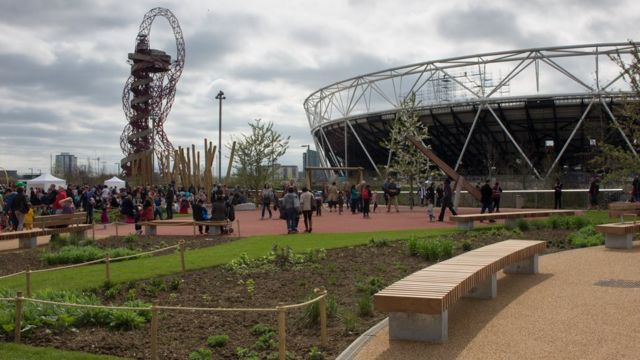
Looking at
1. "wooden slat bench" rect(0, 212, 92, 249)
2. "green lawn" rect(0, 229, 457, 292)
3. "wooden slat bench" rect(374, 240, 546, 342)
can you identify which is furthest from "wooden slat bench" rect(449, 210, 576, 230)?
"wooden slat bench" rect(0, 212, 92, 249)

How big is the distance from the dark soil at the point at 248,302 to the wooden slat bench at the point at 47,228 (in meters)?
7.26

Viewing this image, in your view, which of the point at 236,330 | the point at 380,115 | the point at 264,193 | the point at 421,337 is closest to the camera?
the point at 421,337

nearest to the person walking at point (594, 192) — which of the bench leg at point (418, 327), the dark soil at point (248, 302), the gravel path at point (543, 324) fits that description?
the dark soil at point (248, 302)

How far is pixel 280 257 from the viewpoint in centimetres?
1149

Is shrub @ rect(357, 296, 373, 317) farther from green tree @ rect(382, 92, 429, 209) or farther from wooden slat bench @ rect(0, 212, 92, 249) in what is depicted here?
green tree @ rect(382, 92, 429, 209)

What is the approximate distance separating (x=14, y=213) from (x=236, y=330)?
1395cm

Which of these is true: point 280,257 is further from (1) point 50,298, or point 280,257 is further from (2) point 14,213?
(2) point 14,213

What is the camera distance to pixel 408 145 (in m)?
38.9

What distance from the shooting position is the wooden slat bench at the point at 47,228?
15.7 metres

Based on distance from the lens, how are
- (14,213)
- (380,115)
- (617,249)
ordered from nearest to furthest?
(617,249), (14,213), (380,115)

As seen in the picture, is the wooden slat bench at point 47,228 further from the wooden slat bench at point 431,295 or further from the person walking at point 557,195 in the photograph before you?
the person walking at point 557,195

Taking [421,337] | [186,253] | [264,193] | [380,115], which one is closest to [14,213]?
[186,253]

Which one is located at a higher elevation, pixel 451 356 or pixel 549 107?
pixel 549 107

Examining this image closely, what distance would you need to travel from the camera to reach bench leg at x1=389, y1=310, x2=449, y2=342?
20.1ft
